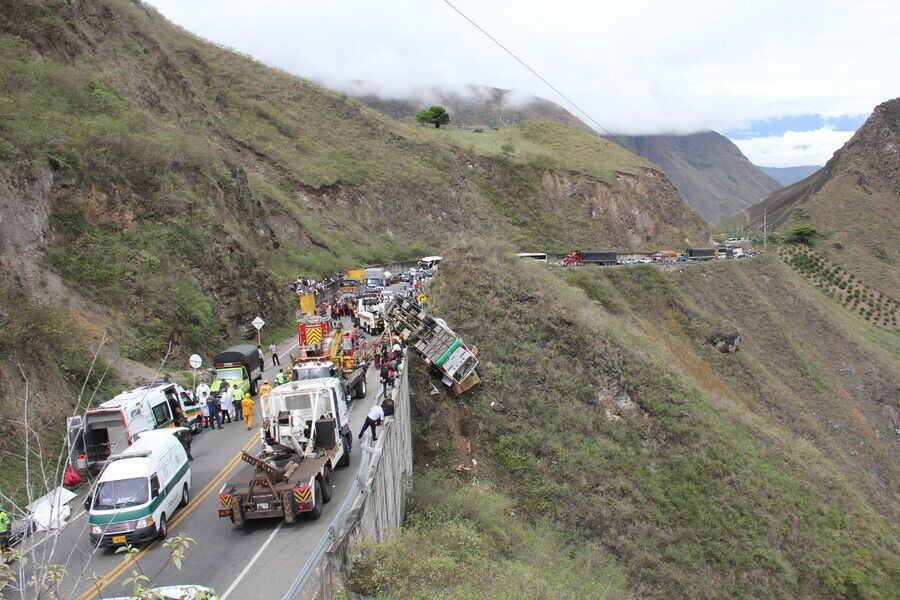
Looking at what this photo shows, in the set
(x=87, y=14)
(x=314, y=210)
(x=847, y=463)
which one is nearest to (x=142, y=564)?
(x=87, y=14)

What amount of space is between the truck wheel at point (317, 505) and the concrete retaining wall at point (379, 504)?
1242 mm

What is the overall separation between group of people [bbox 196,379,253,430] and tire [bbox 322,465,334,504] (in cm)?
632

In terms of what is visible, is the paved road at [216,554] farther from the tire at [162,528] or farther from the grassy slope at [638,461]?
the grassy slope at [638,461]

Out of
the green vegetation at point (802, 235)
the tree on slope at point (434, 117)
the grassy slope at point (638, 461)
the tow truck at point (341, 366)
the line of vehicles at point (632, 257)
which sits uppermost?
the tree on slope at point (434, 117)

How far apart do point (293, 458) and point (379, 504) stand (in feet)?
7.38

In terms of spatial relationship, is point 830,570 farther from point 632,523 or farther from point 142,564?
point 142,564

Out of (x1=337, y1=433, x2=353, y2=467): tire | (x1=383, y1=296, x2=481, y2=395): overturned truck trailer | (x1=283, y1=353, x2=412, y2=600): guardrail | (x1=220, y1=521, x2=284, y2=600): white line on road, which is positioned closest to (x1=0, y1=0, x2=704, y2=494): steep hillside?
(x1=220, y1=521, x2=284, y2=600): white line on road

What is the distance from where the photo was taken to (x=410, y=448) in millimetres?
17406

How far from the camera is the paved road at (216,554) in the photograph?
9555 mm

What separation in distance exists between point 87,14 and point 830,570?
1650 inches

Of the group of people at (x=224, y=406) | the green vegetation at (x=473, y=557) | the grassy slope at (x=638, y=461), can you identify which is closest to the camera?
the green vegetation at (x=473, y=557)

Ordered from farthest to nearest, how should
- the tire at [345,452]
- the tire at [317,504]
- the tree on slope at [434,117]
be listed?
1. the tree on slope at [434,117]
2. the tire at [345,452]
3. the tire at [317,504]

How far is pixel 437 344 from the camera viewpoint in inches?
802

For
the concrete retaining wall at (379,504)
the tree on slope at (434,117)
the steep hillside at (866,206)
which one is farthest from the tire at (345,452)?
the tree on slope at (434,117)
